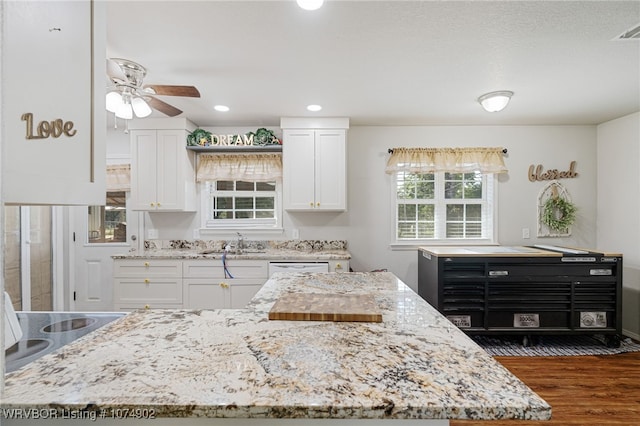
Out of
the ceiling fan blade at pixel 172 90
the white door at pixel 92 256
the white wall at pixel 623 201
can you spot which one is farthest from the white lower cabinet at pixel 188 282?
the white wall at pixel 623 201

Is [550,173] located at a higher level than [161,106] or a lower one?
lower

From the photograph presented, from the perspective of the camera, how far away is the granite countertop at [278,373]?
26.2 inches

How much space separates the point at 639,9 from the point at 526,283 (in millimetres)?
2372

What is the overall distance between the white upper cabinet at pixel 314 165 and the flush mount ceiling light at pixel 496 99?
142cm

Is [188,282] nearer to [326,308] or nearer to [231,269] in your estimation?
[231,269]

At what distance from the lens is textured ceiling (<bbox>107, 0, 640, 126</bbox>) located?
1.66 meters

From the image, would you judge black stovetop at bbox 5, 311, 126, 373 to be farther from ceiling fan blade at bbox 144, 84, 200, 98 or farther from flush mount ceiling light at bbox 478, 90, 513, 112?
flush mount ceiling light at bbox 478, 90, 513, 112

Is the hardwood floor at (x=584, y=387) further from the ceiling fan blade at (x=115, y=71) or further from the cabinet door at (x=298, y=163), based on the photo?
the ceiling fan blade at (x=115, y=71)

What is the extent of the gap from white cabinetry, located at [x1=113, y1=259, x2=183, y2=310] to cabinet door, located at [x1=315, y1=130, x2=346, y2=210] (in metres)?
1.79

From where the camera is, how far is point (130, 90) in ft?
6.72

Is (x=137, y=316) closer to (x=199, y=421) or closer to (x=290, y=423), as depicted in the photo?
(x=199, y=421)

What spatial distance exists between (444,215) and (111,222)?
428 centimetres

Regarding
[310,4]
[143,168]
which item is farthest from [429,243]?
[143,168]

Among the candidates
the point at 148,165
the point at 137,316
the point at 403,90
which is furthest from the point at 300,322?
the point at 148,165
